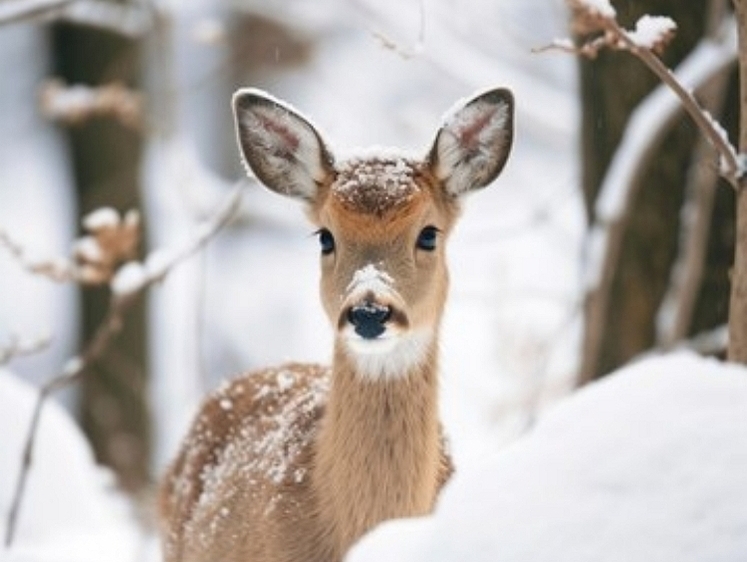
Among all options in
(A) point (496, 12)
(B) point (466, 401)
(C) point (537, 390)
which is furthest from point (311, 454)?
(B) point (466, 401)

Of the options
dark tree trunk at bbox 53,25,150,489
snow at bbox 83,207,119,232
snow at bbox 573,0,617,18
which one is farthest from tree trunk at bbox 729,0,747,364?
dark tree trunk at bbox 53,25,150,489

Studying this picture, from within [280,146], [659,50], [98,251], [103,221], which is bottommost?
[98,251]

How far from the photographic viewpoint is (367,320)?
4500 millimetres

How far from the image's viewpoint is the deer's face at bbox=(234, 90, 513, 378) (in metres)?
4.66

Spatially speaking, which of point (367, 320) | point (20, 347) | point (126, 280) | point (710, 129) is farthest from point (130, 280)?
point (710, 129)

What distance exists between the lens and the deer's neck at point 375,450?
4.77 metres

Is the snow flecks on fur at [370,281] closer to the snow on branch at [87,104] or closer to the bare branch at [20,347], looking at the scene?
the bare branch at [20,347]

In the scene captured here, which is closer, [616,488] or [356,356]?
[616,488]

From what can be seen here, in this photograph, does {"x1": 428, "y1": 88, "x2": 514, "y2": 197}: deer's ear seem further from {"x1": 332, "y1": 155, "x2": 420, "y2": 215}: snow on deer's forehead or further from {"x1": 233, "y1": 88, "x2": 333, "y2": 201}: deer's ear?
{"x1": 233, "y1": 88, "x2": 333, "y2": 201}: deer's ear

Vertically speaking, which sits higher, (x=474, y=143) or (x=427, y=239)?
(x=474, y=143)

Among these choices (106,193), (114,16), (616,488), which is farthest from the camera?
(106,193)

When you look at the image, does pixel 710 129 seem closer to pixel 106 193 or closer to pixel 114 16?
pixel 114 16

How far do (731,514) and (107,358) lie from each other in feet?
40.4

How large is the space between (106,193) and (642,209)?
8131 mm
